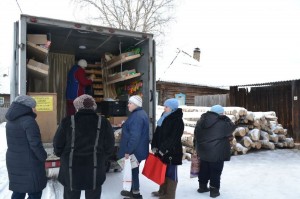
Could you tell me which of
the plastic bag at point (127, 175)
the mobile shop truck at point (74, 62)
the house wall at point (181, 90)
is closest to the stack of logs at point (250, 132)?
the mobile shop truck at point (74, 62)

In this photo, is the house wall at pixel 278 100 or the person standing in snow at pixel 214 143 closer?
the person standing in snow at pixel 214 143

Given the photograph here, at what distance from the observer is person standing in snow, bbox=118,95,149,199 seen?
471 cm

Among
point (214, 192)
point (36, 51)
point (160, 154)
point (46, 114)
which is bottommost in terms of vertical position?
point (214, 192)

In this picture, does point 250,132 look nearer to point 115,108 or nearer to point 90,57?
point 115,108

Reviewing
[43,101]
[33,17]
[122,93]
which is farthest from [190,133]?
[33,17]

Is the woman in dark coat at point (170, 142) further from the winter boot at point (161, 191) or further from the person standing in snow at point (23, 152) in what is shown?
the person standing in snow at point (23, 152)

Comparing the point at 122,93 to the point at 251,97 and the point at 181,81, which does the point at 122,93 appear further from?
the point at 181,81

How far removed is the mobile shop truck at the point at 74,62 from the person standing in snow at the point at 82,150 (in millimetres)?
1665

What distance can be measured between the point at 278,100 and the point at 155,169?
28.9 feet

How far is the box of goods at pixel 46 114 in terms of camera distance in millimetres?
5273

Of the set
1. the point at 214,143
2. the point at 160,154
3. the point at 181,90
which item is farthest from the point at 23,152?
the point at 181,90

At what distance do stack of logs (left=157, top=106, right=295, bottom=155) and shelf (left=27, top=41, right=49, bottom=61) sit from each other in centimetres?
481

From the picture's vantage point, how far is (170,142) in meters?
4.63

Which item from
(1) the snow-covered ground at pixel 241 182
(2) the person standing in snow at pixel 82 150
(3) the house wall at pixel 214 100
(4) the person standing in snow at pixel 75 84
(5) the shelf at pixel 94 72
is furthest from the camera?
(3) the house wall at pixel 214 100
